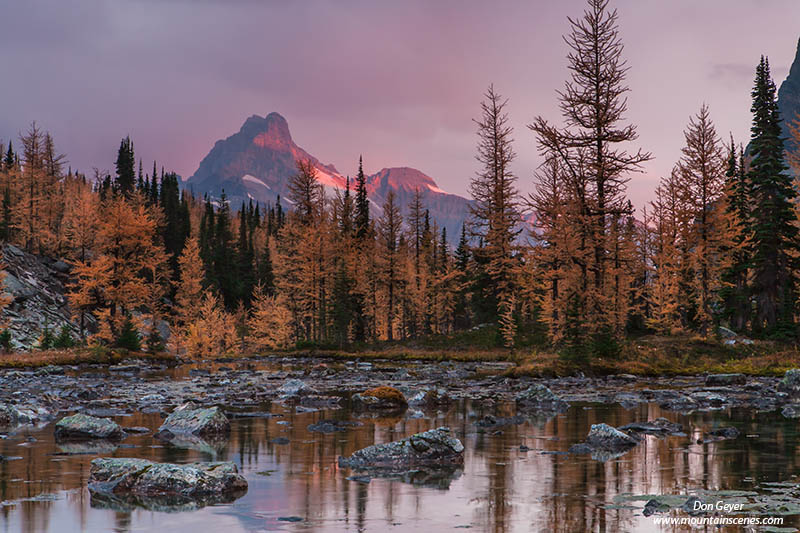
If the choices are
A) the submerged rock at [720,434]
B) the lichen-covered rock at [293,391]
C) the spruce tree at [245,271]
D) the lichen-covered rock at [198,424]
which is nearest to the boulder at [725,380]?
the submerged rock at [720,434]

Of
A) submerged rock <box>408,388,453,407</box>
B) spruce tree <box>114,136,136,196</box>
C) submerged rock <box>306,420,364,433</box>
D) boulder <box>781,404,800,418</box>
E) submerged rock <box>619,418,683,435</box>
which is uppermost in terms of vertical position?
spruce tree <box>114,136,136,196</box>

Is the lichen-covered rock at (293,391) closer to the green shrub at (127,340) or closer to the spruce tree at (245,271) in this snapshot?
the green shrub at (127,340)

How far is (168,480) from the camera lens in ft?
22.3

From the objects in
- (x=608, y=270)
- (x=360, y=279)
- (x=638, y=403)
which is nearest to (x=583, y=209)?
(x=608, y=270)

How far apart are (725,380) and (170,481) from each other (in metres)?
19.3

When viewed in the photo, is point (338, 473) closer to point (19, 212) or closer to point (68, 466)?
point (68, 466)

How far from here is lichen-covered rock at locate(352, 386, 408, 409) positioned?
1546 cm

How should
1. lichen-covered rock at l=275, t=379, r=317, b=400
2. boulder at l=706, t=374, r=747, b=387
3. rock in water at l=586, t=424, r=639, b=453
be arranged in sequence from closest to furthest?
rock in water at l=586, t=424, r=639, b=453 → lichen-covered rock at l=275, t=379, r=317, b=400 → boulder at l=706, t=374, r=747, b=387

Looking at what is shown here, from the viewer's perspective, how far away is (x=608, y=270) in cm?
3544

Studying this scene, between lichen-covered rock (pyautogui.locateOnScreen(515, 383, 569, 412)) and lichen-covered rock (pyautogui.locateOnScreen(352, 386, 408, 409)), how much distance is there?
9.83 feet

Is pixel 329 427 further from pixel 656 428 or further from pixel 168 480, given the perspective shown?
pixel 656 428

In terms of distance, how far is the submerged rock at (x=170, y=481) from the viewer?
6.71 metres

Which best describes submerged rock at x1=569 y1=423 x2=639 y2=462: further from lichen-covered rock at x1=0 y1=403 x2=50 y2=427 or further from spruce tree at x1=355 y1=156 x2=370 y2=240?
spruce tree at x1=355 y1=156 x2=370 y2=240

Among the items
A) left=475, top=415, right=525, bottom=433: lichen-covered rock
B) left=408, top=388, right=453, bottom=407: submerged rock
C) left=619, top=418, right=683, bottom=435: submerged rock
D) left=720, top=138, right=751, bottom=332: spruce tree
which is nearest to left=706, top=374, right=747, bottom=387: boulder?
left=408, top=388, right=453, bottom=407: submerged rock
